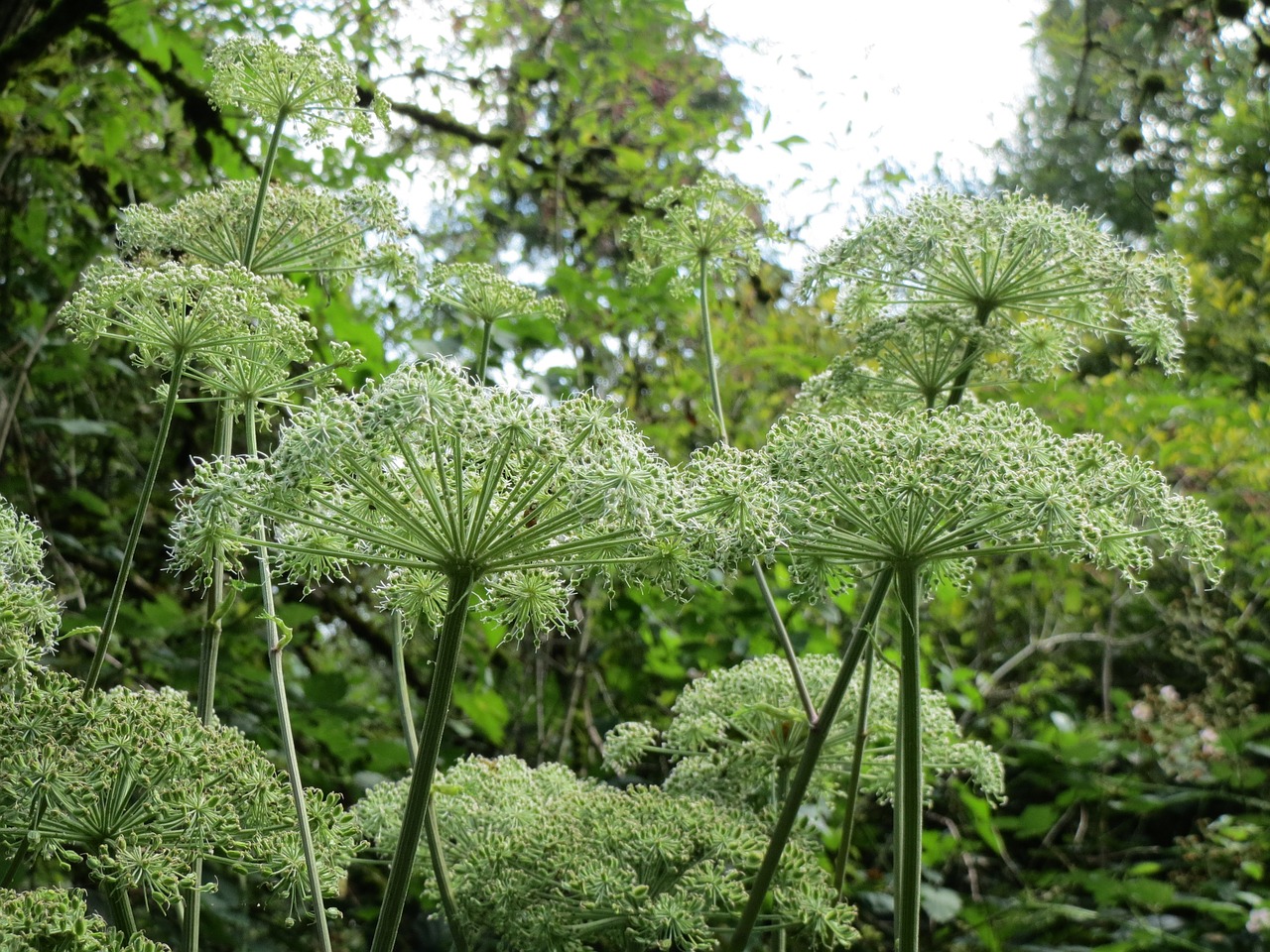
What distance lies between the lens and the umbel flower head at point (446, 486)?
1509 millimetres

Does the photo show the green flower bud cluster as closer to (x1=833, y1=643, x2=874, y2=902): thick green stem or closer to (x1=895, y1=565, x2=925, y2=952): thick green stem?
(x1=895, y1=565, x2=925, y2=952): thick green stem

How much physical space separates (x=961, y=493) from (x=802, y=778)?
58cm

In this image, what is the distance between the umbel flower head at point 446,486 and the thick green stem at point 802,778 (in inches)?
19.6

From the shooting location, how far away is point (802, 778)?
6.28 feet

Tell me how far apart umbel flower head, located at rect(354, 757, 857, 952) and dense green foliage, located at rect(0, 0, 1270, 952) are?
1 centimetres

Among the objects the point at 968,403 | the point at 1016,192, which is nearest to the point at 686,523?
the point at 968,403

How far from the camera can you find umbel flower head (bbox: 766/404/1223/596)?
5.78ft

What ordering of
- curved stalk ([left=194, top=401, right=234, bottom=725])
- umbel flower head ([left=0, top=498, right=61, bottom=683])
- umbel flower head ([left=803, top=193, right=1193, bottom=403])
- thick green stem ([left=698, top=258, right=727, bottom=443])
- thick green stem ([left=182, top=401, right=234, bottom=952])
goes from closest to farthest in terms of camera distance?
1. umbel flower head ([left=0, top=498, right=61, bottom=683])
2. thick green stem ([left=182, top=401, right=234, bottom=952])
3. curved stalk ([left=194, top=401, right=234, bottom=725])
4. thick green stem ([left=698, top=258, right=727, bottom=443])
5. umbel flower head ([left=803, top=193, right=1193, bottom=403])

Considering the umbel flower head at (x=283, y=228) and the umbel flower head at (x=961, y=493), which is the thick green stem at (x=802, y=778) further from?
the umbel flower head at (x=283, y=228)

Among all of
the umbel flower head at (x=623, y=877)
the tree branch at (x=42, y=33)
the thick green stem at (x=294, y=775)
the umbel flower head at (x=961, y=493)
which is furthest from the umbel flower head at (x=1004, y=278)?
the tree branch at (x=42, y=33)

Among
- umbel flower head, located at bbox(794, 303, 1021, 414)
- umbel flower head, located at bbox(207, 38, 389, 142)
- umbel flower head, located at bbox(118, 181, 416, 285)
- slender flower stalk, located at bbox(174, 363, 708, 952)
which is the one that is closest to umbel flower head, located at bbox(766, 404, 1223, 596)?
slender flower stalk, located at bbox(174, 363, 708, 952)

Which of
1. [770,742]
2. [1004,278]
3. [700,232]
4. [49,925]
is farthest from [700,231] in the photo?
[49,925]

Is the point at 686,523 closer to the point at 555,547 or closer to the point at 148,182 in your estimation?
the point at 555,547

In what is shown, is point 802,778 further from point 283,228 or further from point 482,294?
point 283,228
